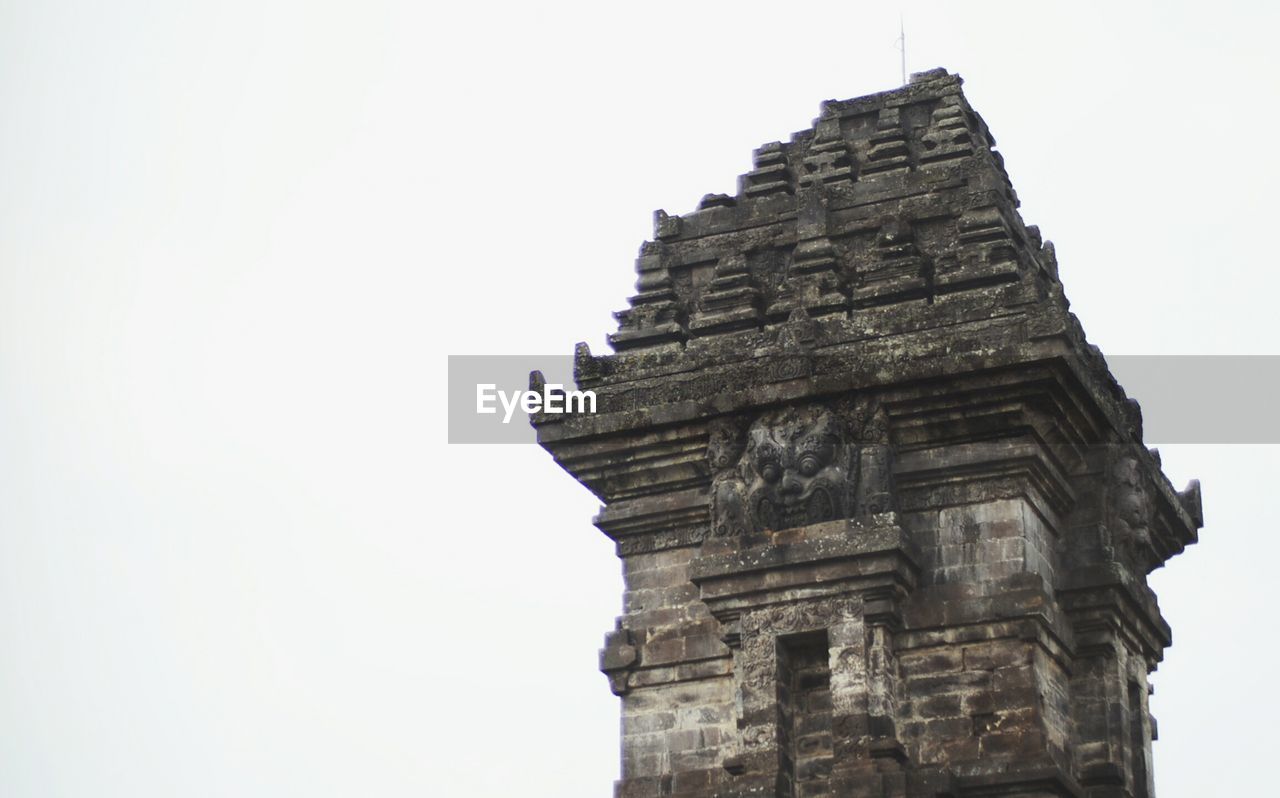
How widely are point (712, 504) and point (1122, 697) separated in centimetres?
431

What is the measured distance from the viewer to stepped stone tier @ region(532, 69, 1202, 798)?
2361 cm

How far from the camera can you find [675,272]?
87.7 ft

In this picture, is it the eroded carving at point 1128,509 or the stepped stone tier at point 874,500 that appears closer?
the stepped stone tier at point 874,500

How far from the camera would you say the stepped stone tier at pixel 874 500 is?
23609 mm

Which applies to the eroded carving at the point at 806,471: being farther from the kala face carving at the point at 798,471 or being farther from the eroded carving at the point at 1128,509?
the eroded carving at the point at 1128,509

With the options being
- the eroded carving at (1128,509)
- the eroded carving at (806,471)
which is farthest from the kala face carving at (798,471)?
the eroded carving at (1128,509)

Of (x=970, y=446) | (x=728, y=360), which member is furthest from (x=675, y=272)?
(x=970, y=446)

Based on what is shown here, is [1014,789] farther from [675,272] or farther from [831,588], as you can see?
[675,272]

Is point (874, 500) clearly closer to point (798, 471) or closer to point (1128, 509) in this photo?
point (798, 471)

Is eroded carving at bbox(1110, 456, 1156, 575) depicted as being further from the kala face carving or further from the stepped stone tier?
the kala face carving

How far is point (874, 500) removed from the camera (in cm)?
2417

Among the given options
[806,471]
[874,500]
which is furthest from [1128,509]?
[806,471]

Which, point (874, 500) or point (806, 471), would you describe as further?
point (806, 471)

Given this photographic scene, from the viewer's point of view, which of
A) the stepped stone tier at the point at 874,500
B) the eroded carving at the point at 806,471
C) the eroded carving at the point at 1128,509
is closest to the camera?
the stepped stone tier at the point at 874,500
